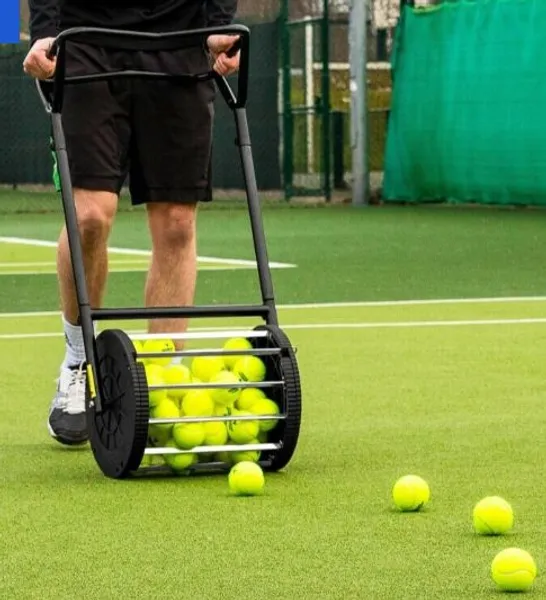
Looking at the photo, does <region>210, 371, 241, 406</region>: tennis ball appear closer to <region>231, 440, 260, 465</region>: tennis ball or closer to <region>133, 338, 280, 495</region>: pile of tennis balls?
<region>133, 338, 280, 495</region>: pile of tennis balls

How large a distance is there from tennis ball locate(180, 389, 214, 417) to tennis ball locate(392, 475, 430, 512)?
2.25ft

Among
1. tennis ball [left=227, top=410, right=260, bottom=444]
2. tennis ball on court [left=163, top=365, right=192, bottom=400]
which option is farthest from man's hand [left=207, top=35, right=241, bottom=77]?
tennis ball [left=227, top=410, right=260, bottom=444]

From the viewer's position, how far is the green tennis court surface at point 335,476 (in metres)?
3.59

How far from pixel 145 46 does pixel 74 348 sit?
2.74 feet

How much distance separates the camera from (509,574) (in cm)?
339

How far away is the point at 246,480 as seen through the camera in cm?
443

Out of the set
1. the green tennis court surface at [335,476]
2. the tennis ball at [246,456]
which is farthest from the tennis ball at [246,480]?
the tennis ball at [246,456]

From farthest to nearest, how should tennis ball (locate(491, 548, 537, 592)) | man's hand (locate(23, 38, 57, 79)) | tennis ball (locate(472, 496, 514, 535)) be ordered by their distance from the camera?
man's hand (locate(23, 38, 57, 79)) → tennis ball (locate(472, 496, 514, 535)) → tennis ball (locate(491, 548, 537, 592))

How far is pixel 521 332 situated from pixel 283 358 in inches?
133

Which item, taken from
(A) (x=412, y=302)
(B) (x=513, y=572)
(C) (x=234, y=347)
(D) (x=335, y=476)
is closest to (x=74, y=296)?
(C) (x=234, y=347)

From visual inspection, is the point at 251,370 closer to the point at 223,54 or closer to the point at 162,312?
the point at 162,312

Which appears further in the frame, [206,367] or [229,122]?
[229,122]

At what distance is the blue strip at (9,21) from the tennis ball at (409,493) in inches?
821

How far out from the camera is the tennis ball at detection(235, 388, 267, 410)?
4.78 metres
